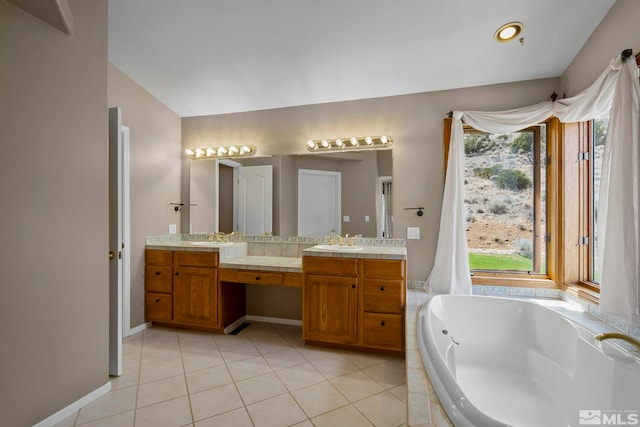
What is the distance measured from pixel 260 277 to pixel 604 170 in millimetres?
2726

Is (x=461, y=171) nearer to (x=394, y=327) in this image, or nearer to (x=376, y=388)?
(x=394, y=327)

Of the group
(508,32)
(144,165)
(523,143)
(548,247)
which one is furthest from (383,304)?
(144,165)

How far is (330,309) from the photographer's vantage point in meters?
2.65

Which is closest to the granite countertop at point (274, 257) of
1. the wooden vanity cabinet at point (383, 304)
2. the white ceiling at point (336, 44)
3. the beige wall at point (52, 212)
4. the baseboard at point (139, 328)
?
the wooden vanity cabinet at point (383, 304)

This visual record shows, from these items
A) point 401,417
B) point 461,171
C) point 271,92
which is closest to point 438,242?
point 461,171

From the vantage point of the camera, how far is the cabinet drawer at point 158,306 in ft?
10.3

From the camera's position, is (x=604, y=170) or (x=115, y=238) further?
(x=115, y=238)

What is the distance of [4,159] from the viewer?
151cm

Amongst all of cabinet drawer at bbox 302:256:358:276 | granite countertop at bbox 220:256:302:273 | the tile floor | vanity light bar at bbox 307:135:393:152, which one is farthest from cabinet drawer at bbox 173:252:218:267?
vanity light bar at bbox 307:135:393:152

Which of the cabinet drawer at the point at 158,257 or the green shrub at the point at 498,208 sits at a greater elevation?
the green shrub at the point at 498,208

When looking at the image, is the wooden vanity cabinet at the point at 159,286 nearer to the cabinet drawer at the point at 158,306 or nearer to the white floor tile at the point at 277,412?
the cabinet drawer at the point at 158,306

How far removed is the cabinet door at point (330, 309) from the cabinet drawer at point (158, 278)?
5.01 ft

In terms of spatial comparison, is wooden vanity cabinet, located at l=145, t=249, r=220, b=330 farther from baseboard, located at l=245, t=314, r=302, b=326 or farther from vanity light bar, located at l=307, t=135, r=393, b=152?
vanity light bar, located at l=307, t=135, r=393, b=152

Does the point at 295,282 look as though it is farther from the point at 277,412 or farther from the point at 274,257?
the point at 277,412
